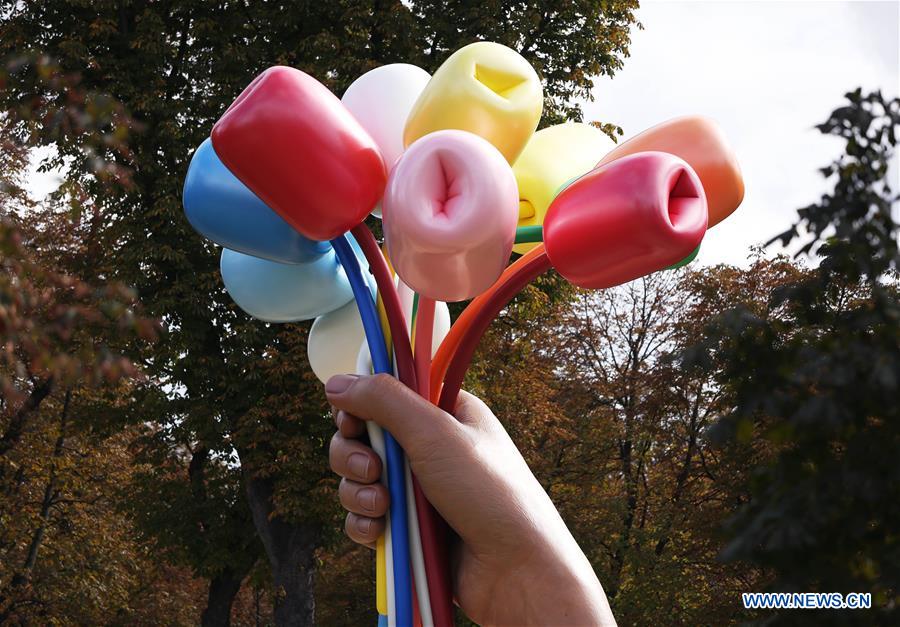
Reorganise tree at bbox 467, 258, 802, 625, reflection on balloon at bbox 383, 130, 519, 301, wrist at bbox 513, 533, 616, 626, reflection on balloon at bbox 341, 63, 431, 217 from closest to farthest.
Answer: reflection on balloon at bbox 383, 130, 519, 301 < wrist at bbox 513, 533, 616, 626 < reflection on balloon at bbox 341, 63, 431, 217 < tree at bbox 467, 258, 802, 625

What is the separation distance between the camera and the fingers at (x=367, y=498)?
4117mm

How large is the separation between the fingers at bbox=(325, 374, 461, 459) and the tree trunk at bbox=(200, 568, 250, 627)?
1090cm

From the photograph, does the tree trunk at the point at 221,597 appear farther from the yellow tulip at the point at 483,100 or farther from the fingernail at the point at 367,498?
the yellow tulip at the point at 483,100

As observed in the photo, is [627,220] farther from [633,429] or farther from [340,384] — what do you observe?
[633,429]

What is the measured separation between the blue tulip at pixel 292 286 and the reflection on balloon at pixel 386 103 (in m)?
0.37

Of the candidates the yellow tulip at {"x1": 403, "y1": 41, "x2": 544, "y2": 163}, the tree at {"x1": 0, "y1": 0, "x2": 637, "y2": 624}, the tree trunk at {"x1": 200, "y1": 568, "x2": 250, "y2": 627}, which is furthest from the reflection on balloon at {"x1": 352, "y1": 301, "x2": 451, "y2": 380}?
the tree trunk at {"x1": 200, "y1": 568, "x2": 250, "y2": 627}

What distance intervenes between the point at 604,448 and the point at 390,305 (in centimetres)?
1399

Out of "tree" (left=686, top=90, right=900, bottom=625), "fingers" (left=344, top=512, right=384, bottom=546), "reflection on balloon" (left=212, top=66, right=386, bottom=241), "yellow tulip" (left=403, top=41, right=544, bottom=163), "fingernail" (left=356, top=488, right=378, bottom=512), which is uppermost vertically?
"yellow tulip" (left=403, top=41, right=544, bottom=163)

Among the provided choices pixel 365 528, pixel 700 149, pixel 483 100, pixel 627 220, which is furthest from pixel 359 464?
pixel 700 149

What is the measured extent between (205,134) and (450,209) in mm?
8934

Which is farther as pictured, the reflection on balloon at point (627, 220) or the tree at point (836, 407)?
the reflection on balloon at point (627, 220)

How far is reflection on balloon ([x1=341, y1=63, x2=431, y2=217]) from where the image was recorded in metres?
4.50

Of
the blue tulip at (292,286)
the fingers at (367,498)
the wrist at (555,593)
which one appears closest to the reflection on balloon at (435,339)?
the blue tulip at (292,286)

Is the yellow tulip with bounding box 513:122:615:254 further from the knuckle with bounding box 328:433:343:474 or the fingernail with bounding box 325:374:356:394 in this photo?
the knuckle with bounding box 328:433:343:474
